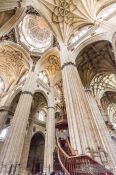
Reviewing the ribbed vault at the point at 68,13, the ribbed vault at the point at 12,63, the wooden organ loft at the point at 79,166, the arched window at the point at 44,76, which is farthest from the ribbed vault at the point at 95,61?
the wooden organ loft at the point at 79,166

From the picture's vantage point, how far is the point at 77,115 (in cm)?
765

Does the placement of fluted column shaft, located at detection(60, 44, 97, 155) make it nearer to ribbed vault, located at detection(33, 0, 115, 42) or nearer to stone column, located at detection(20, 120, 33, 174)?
ribbed vault, located at detection(33, 0, 115, 42)

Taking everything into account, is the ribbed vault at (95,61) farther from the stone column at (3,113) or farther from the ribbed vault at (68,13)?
the stone column at (3,113)

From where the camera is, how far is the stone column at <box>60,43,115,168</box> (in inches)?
259

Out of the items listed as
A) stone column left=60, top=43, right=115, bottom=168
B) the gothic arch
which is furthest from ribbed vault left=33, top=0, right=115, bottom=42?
stone column left=60, top=43, right=115, bottom=168

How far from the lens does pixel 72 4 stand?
1387 cm

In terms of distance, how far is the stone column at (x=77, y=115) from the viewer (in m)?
6.59

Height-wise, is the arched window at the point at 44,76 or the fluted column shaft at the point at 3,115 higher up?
the arched window at the point at 44,76

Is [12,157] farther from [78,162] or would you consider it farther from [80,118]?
[78,162]

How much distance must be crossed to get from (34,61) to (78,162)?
1314cm

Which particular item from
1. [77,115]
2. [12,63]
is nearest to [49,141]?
[77,115]

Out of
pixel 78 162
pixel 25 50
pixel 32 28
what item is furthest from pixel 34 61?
pixel 78 162

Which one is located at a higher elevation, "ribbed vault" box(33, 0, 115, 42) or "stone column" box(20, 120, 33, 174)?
"ribbed vault" box(33, 0, 115, 42)

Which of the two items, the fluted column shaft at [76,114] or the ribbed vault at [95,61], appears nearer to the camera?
the fluted column shaft at [76,114]
